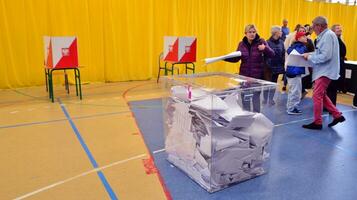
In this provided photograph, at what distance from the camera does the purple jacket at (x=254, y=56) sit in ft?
12.2

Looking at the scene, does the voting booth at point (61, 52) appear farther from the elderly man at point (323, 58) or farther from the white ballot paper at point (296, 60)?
the elderly man at point (323, 58)

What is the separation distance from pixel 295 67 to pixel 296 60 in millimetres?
280

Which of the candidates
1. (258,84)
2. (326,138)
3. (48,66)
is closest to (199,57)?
(48,66)

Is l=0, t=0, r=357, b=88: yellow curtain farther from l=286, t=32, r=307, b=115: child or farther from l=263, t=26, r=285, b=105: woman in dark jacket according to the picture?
l=286, t=32, r=307, b=115: child

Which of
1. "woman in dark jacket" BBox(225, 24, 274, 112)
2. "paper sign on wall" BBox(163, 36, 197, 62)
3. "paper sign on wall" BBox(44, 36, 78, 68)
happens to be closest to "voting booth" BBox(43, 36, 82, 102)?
"paper sign on wall" BBox(44, 36, 78, 68)

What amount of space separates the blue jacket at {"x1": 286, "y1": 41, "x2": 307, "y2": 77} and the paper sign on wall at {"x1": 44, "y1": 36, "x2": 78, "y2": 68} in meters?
3.28

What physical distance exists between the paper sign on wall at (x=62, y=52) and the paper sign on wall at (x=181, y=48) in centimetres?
199

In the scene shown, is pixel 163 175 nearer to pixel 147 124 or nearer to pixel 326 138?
pixel 147 124

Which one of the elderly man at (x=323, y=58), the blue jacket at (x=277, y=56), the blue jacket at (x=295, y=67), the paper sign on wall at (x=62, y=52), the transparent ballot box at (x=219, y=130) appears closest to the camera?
the transparent ballot box at (x=219, y=130)

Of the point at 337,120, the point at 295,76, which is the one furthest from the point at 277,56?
the point at 337,120

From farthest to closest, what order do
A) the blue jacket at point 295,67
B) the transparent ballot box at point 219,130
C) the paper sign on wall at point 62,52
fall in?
the paper sign on wall at point 62,52
the blue jacket at point 295,67
the transparent ballot box at point 219,130

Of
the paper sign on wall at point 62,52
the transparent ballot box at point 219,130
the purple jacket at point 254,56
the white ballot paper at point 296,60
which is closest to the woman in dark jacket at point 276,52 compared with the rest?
the white ballot paper at point 296,60

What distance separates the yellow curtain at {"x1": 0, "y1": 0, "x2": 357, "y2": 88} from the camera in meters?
6.12

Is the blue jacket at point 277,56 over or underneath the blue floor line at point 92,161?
over
